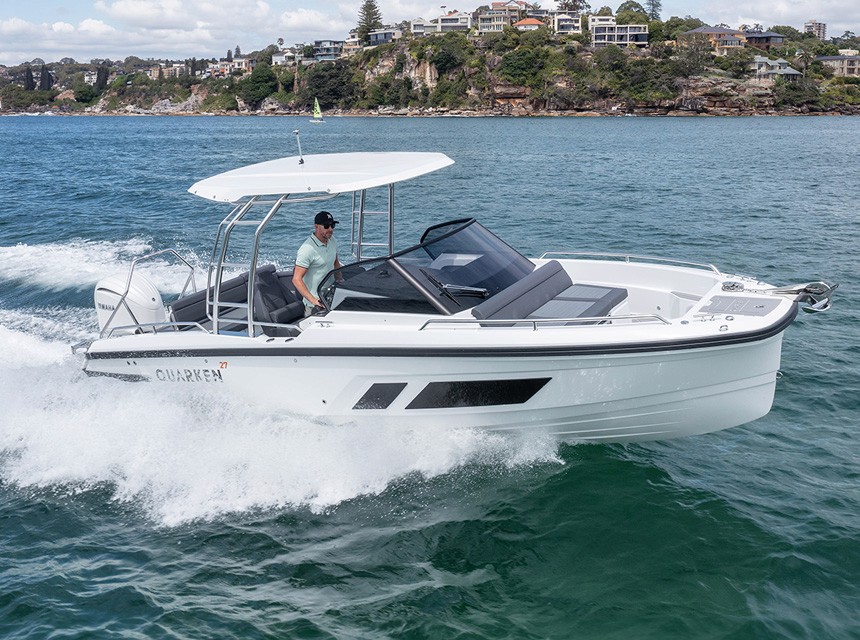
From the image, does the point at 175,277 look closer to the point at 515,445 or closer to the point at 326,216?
the point at 326,216

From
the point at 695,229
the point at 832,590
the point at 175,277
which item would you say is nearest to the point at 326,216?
the point at 832,590

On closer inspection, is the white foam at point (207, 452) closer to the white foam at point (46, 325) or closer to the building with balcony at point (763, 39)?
the white foam at point (46, 325)

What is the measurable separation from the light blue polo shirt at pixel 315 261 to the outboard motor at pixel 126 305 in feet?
5.74

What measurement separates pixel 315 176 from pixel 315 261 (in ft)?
2.69

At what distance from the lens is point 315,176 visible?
7219 millimetres

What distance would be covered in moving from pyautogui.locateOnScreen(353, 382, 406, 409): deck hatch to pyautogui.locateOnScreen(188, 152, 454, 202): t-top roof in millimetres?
1677

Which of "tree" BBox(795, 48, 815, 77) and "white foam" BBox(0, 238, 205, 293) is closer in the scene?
"white foam" BBox(0, 238, 205, 293)

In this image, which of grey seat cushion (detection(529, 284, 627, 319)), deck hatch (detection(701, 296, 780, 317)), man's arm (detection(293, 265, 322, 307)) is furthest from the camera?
man's arm (detection(293, 265, 322, 307))

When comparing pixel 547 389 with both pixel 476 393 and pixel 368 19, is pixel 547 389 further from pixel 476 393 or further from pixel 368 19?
pixel 368 19

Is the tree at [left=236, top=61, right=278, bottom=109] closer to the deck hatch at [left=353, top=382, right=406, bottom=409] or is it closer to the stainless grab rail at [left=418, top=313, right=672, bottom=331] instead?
the deck hatch at [left=353, top=382, right=406, bottom=409]

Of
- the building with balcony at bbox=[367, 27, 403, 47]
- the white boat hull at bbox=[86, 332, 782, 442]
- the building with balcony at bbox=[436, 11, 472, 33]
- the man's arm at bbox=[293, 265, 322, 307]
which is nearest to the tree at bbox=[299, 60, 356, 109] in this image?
the building with balcony at bbox=[367, 27, 403, 47]

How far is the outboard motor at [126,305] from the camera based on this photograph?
8.25m

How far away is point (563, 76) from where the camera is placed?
12144cm

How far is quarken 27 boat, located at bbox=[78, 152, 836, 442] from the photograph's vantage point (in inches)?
257
